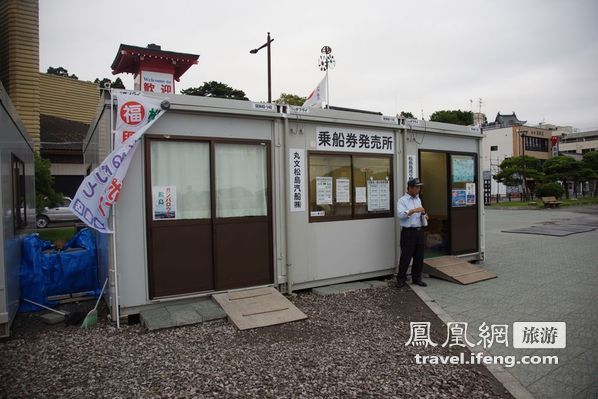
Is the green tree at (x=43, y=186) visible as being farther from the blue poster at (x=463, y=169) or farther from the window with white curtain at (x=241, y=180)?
the blue poster at (x=463, y=169)

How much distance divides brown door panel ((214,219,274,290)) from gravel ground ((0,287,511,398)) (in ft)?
3.19

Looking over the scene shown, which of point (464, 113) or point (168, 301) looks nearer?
point (168, 301)

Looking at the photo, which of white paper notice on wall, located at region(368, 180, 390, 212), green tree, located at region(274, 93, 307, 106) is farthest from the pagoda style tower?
green tree, located at region(274, 93, 307, 106)

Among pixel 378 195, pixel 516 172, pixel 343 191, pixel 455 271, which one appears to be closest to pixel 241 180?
pixel 343 191

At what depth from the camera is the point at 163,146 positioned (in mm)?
5730

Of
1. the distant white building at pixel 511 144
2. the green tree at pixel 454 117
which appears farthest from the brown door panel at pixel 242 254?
the distant white building at pixel 511 144

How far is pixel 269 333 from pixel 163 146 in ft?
10.1

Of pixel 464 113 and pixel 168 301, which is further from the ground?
pixel 464 113

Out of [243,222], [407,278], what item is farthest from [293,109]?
[407,278]

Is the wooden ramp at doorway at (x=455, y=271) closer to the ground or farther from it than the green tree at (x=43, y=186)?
closer to the ground

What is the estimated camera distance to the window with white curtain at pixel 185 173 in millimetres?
5711

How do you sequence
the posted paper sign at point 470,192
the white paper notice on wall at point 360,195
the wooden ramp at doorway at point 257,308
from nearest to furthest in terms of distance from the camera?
the wooden ramp at doorway at point 257,308 < the white paper notice on wall at point 360,195 < the posted paper sign at point 470,192

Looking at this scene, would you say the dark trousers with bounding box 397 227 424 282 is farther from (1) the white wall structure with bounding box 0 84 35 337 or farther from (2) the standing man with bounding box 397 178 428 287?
(1) the white wall structure with bounding box 0 84 35 337

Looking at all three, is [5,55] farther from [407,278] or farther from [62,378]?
[407,278]
